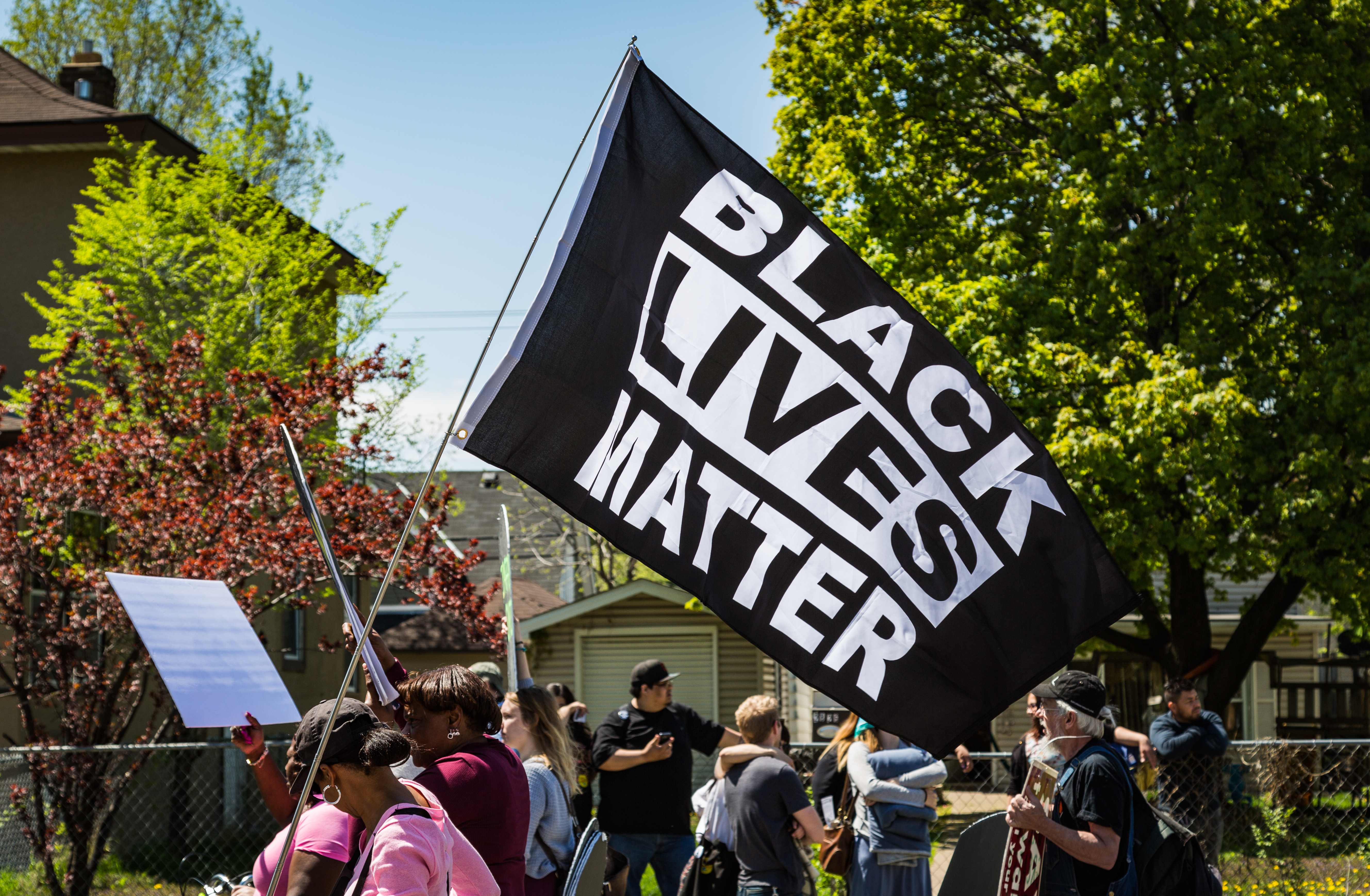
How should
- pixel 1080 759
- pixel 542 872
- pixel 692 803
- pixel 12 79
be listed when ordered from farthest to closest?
1. pixel 12 79
2. pixel 692 803
3. pixel 542 872
4. pixel 1080 759

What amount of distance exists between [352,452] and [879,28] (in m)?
9.18

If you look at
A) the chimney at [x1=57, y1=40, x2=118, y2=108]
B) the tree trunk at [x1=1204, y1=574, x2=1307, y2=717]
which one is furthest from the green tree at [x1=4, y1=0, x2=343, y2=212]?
the tree trunk at [x1=1204, y1=574, x2=1307, y2=717]

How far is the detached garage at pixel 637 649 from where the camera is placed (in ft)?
71.9

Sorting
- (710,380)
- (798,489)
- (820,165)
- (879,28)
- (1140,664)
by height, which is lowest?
(1140,664)

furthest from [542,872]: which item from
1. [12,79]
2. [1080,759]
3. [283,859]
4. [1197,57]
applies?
[12,79]

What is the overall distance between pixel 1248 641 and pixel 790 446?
13952 mm

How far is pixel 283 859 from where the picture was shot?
276cm

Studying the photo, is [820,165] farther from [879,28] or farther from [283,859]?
[283,859]

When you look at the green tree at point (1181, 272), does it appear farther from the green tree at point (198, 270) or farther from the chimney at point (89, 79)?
the chimney at point (89, 79)

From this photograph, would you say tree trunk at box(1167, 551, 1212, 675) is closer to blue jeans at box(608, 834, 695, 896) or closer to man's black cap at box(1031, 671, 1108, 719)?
blue jeans at box(608, 834, 695, 896)

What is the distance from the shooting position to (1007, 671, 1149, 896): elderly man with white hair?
4.17 metres

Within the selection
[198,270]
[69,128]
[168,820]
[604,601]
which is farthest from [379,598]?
[604,601]

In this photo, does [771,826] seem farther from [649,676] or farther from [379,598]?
[379,598]

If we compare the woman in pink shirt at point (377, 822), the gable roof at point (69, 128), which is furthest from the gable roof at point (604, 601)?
the woman in pink shirt at point (377, 822)
